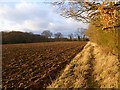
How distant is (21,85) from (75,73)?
3.74 meters

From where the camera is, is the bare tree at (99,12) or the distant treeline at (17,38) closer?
the bare tree at (99,12)

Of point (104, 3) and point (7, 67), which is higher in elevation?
point (104, 3)

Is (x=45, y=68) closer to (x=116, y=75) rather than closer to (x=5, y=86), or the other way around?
(x=5, y=86)

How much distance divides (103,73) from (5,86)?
5.77m

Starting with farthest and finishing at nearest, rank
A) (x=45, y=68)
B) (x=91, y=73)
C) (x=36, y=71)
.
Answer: (x=45, y=68)
(x=36, y=71)
(x=91, y=73)

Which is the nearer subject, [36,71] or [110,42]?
[110,42]

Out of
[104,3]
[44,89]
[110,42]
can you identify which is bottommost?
[44,89]

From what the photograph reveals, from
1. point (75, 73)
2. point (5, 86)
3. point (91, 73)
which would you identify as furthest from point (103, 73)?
point (5, 86)

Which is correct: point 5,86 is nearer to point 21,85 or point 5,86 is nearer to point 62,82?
point 21,85

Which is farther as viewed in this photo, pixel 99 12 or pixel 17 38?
pixel 17 38

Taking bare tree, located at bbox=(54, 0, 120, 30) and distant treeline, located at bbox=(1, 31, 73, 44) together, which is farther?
distant treeline, located at bbox=(1, 31, 73, 44)

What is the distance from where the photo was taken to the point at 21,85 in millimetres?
14844

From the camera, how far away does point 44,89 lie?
14.2 meters

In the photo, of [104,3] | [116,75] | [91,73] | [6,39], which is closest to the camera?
[104,3]
